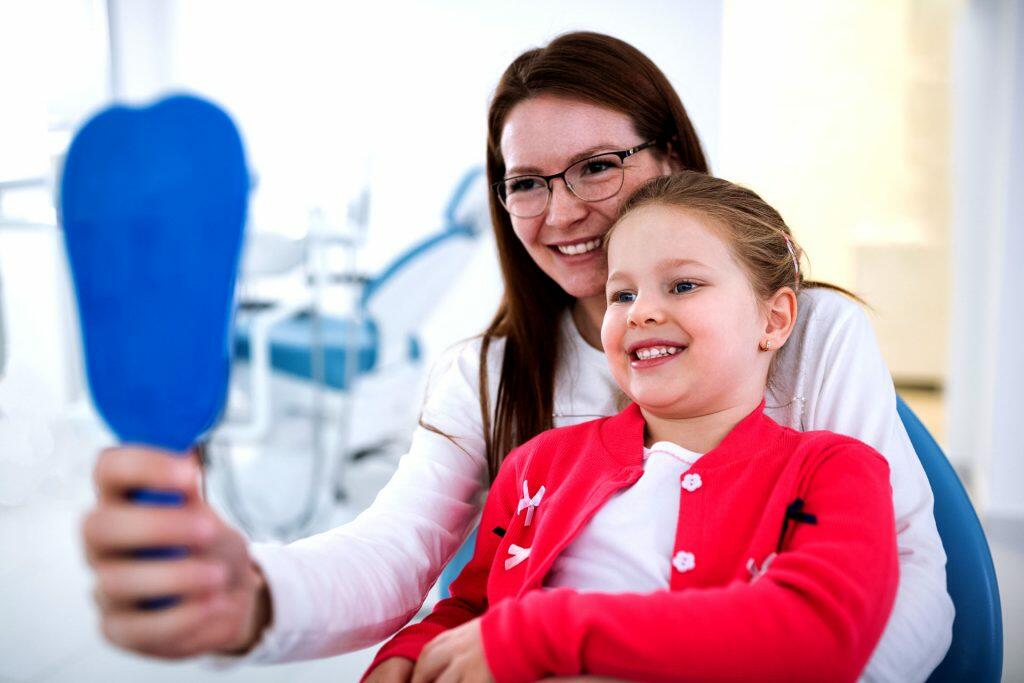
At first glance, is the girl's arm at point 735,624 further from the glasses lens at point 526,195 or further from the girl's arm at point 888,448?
the glasses lens at point 526,195

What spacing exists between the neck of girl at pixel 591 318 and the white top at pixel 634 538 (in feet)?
1.06

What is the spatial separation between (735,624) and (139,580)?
1.46ft

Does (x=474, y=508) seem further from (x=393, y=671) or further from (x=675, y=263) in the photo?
(x=675, y=263)

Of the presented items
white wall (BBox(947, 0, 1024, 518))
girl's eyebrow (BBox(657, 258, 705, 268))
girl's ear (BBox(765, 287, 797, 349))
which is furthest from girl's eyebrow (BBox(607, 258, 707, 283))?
white wall (BBox(947, 0, 1024, 518))

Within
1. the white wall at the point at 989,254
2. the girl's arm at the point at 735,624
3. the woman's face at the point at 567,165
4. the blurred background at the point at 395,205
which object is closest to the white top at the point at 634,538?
the girl's arm at the point at 735,624

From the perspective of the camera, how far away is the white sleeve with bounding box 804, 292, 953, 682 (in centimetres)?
77

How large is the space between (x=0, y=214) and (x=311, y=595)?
291 centimetres

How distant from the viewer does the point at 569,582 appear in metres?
0.85

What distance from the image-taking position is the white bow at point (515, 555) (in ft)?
2.87

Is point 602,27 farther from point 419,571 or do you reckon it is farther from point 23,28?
point 419,571

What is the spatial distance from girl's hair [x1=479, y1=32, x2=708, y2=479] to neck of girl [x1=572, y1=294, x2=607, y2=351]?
0.03 meters

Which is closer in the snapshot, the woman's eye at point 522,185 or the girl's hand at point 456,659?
the girl's hand at point 456,659

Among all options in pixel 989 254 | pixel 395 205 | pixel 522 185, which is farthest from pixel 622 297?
pixel 395 205

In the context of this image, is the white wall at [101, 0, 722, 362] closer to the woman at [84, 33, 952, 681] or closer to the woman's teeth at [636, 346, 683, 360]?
the woman at [84, 33, 952, 681]
